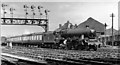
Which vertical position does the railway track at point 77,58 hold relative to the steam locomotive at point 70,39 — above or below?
below

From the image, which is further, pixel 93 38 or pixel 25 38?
pixel 25 38

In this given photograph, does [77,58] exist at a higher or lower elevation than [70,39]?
lower

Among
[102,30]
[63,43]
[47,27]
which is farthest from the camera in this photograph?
[102,30]

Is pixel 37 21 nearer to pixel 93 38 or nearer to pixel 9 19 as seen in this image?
pixel 9 19

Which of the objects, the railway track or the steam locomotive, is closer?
the railway track

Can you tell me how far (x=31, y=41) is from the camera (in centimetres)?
3522

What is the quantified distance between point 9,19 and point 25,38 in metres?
4.32

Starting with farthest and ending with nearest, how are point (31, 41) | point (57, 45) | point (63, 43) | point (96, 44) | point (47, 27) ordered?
point (47, 27), point (31, 41), point (57, 45), point (63, 43), point (96, 44)

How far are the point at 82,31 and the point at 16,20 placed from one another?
20.4 meters

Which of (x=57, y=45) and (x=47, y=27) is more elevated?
(x=47, y=27)

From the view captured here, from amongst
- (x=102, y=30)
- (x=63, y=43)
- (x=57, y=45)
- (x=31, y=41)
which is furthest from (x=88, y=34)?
(x=102, y=30)

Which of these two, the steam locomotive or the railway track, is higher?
the steam locomotive

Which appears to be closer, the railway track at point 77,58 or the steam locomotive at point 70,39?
the railway track at point 77,58

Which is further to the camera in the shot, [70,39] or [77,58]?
[70,39]
